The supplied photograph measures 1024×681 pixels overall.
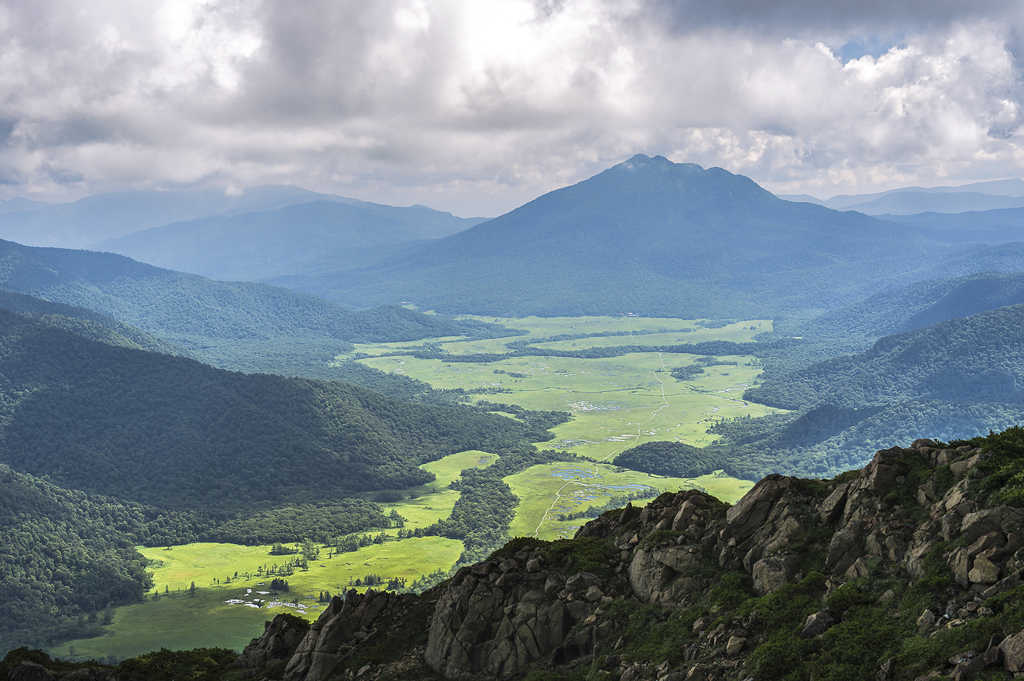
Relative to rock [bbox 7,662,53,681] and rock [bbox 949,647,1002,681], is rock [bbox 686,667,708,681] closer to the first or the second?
rock [bbox 949,647,1002,681]

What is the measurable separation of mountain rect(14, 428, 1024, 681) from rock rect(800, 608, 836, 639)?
0.05 metres

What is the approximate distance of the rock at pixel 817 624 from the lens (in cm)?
2741

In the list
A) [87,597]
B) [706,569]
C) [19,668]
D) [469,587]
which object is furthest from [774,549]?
[87,597]

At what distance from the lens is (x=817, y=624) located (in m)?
27.6

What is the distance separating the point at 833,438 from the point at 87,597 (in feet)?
564

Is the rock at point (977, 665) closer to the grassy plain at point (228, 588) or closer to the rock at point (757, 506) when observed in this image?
the rock at point (757, 506)

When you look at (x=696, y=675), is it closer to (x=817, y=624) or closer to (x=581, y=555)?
(x=817, y=624)

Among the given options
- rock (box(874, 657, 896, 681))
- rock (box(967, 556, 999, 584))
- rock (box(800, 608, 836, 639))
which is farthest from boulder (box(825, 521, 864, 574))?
rock (box(874, 657, 896, 681))

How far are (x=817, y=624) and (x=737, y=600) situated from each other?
Answer: 15.7 ft

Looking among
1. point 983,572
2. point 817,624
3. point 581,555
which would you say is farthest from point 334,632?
point 983,572

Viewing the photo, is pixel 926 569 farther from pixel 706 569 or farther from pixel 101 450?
pixel 101 450

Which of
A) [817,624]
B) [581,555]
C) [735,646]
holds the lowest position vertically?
[735,646]

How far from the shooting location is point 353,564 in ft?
441

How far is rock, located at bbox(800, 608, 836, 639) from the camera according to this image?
27.4 metres
